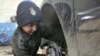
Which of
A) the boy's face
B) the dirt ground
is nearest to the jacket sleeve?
the boy's face

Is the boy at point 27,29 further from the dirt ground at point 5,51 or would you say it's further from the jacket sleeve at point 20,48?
the dirt ground at point 5,51

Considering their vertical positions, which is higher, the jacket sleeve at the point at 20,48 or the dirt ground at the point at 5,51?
the jacket sleeve at the point at 20,48

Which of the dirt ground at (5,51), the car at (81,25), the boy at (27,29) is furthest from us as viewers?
the dirt ground at (5,51)

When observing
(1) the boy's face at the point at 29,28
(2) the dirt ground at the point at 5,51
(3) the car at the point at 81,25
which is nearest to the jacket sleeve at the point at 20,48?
(1) the boy's face at the point at 29,28

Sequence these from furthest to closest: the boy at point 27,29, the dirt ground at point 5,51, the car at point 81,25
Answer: the dirt ground at point 5,51 < the boy at point 27,29 < the car at point 81,25

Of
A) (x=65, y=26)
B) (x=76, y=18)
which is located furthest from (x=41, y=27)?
(x=76, y=18)

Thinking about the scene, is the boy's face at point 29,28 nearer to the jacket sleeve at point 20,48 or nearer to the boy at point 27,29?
the boy at point 27,29

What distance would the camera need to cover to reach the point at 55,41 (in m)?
3.07

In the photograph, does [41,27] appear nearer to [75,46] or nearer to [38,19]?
[38,19]

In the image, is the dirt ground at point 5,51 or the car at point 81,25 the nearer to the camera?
the car at point 81,25

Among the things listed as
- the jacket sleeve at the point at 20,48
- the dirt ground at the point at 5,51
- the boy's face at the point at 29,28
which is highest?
the boy's face at the point at 29,28

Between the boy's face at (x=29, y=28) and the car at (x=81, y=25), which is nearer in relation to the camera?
the car at (x=81, y=25)

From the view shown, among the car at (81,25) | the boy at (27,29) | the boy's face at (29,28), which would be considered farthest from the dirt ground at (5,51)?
the car at (81,25)

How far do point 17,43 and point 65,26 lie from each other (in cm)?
52
